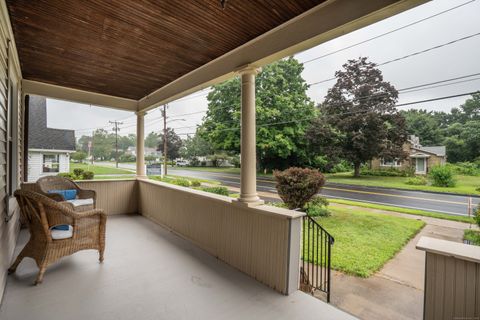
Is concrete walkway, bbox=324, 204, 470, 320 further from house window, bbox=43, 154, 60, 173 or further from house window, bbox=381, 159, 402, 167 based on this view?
house window, bbox=43, 154, 60, 173

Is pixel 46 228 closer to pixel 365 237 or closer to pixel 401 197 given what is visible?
pixel 365 237

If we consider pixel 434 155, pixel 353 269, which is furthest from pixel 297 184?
pixel 434 155

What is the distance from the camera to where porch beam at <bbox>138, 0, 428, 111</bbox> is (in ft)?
5.59

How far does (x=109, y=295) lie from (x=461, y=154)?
4.63m

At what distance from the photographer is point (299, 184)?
17.6 ft

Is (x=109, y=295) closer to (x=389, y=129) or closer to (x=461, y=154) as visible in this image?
(x=461, y=154)

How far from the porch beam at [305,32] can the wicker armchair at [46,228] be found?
2.42m

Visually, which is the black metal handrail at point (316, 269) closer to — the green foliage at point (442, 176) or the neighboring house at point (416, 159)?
the green foliage at point (442, 176)

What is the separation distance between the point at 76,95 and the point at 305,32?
4.85m

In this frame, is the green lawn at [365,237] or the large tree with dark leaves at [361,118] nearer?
the green lawn at [365,237]

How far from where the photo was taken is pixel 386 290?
3018mm

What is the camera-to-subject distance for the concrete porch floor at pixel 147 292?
190 cm

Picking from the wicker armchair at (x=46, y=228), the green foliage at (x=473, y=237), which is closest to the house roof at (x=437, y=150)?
the green foliage at (x=473, y=237)

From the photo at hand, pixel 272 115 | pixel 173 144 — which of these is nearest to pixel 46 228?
pixel 272 115
